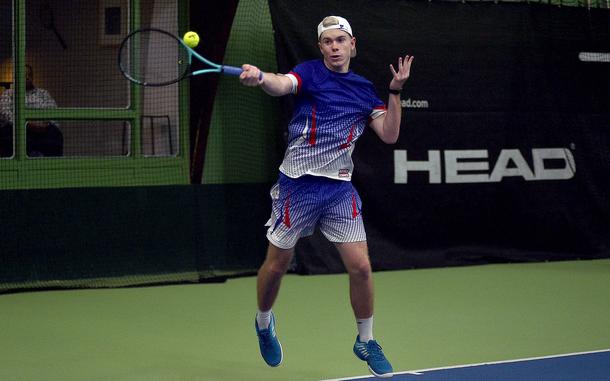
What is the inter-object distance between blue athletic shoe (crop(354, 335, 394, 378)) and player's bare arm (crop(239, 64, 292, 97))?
120 centimetres

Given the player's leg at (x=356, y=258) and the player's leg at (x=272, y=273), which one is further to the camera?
the player's leg at (x=272, y=273)

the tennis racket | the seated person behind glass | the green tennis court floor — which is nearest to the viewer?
the green tennis court floor

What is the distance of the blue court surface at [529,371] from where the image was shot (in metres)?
4.61

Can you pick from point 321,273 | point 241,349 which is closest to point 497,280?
point 321,273

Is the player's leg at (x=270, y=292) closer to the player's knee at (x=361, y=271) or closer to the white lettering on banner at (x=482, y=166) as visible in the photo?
the player's knee at (x=361, y=271)

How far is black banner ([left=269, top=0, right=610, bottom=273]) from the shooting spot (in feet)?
30.3

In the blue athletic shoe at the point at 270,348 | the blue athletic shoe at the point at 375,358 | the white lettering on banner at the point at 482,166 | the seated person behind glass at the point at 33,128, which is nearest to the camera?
the blue athletic shoe at the point at 375,358

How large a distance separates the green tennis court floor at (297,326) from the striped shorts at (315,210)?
0.66 meters

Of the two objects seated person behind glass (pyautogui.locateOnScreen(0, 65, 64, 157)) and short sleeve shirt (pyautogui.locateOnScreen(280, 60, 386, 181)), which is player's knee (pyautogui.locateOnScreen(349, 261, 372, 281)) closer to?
short sleeve shirt (pyautogui.locateOnScreen(280, 60, 386, 181))

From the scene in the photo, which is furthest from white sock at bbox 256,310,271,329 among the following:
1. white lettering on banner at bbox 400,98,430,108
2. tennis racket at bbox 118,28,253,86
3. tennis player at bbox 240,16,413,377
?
white lettering on banner at bbox 400,98,430,108

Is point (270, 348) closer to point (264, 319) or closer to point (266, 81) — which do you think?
point (264, 319)

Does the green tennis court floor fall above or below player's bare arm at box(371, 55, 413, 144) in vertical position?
below

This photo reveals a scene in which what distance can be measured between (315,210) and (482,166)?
5252mm

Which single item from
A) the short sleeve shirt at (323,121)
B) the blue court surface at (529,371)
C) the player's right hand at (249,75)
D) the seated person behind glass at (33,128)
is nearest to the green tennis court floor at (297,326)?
the blue court surface at (529,371)
